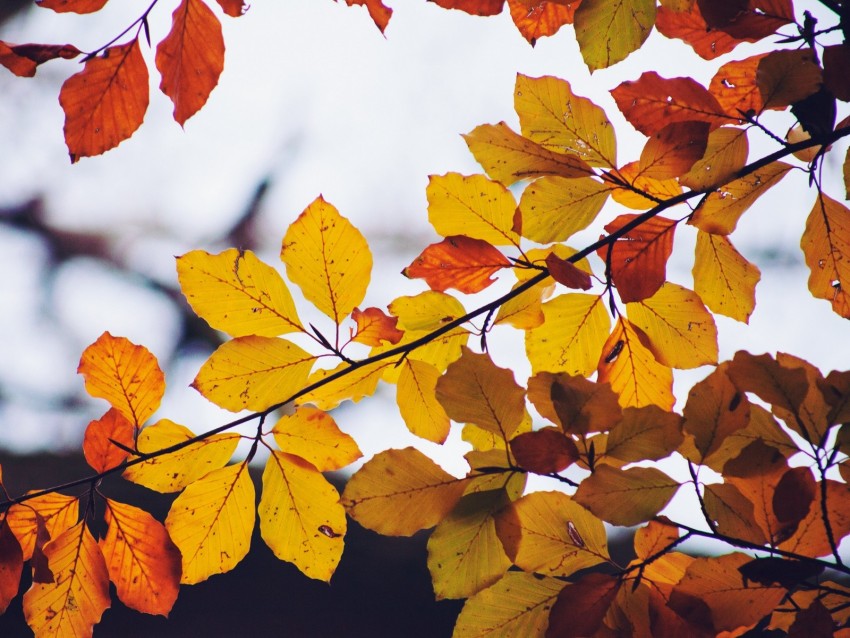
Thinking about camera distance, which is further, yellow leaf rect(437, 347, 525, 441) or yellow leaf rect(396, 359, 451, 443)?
yellow leaf rect(396, 359, 451, 443)

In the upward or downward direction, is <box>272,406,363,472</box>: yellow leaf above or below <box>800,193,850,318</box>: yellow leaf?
below

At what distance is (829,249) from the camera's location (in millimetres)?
456

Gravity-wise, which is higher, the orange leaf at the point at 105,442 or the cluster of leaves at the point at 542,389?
the cluster of leaves at the point at 542,389

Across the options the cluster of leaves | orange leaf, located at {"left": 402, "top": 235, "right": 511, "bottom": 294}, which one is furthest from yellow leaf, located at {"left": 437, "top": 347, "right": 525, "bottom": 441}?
orange leaf, located at {"left": 402, "top": 235, "right": 511, "bottom": 294}

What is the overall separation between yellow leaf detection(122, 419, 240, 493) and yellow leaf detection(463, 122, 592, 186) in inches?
10.7

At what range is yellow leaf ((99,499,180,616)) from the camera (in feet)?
1.45

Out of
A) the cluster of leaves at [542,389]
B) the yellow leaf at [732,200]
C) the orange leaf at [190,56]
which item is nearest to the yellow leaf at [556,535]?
the cluster of leaves at [542,389]

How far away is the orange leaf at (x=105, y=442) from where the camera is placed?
456 millimetres

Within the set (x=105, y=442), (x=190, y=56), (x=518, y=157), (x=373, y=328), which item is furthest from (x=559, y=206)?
(x=105, y=442)

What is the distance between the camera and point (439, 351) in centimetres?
50

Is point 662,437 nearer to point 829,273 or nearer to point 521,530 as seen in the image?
point 521,530

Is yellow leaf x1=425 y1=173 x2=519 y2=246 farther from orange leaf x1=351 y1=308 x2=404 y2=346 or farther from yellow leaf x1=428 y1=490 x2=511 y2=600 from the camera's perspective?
yellow leaf x1=428 y1=490 x2=511 y2=600

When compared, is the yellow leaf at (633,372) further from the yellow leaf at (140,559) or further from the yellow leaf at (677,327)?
the yellow leaf at (140,559)

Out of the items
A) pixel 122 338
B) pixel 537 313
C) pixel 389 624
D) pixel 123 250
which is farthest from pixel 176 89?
pixel 389 624
